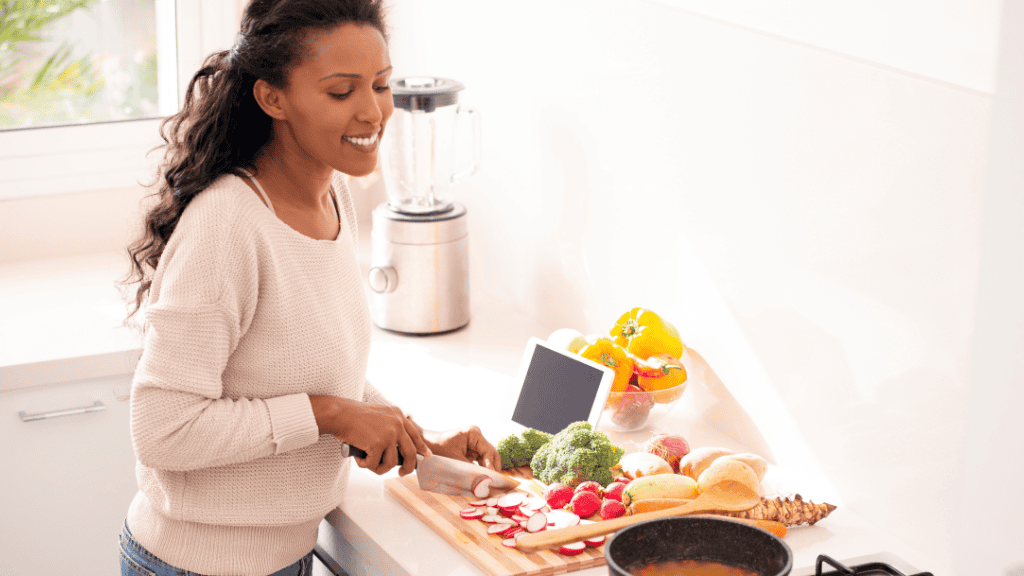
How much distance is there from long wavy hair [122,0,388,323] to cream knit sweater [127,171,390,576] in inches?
1.6

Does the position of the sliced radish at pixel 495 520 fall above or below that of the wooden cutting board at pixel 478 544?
above

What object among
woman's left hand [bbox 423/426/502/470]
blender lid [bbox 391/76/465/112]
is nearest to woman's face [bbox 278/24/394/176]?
woman's left hand [bbox 423/426/502/470]

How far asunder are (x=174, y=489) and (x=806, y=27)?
884 millimetres

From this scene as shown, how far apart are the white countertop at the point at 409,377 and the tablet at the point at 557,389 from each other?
0.06 m

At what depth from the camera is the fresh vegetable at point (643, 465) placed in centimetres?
131

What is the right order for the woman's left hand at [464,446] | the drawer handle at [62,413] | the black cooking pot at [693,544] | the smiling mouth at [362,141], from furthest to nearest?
the drawer handle at [62,413]
the woman's left hand at [464,446]
the smiling mouth at [362,141]
the black cooking pot at [693,544]

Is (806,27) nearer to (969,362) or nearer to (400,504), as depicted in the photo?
(969,362)

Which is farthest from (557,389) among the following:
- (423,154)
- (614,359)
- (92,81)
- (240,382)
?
(92,81)

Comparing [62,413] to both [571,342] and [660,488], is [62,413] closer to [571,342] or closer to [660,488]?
[571,342]

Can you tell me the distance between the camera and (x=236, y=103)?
114 centimetres

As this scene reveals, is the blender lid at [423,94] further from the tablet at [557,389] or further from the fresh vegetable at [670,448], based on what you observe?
the fresh vegetable at [670,448]

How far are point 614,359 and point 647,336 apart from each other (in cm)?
7

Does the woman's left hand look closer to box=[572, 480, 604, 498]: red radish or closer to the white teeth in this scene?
box=[572, 480, 604, 498]: red radish

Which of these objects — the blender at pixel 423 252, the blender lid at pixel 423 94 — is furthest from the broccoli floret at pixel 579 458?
the blender lid at pixel 423 94
